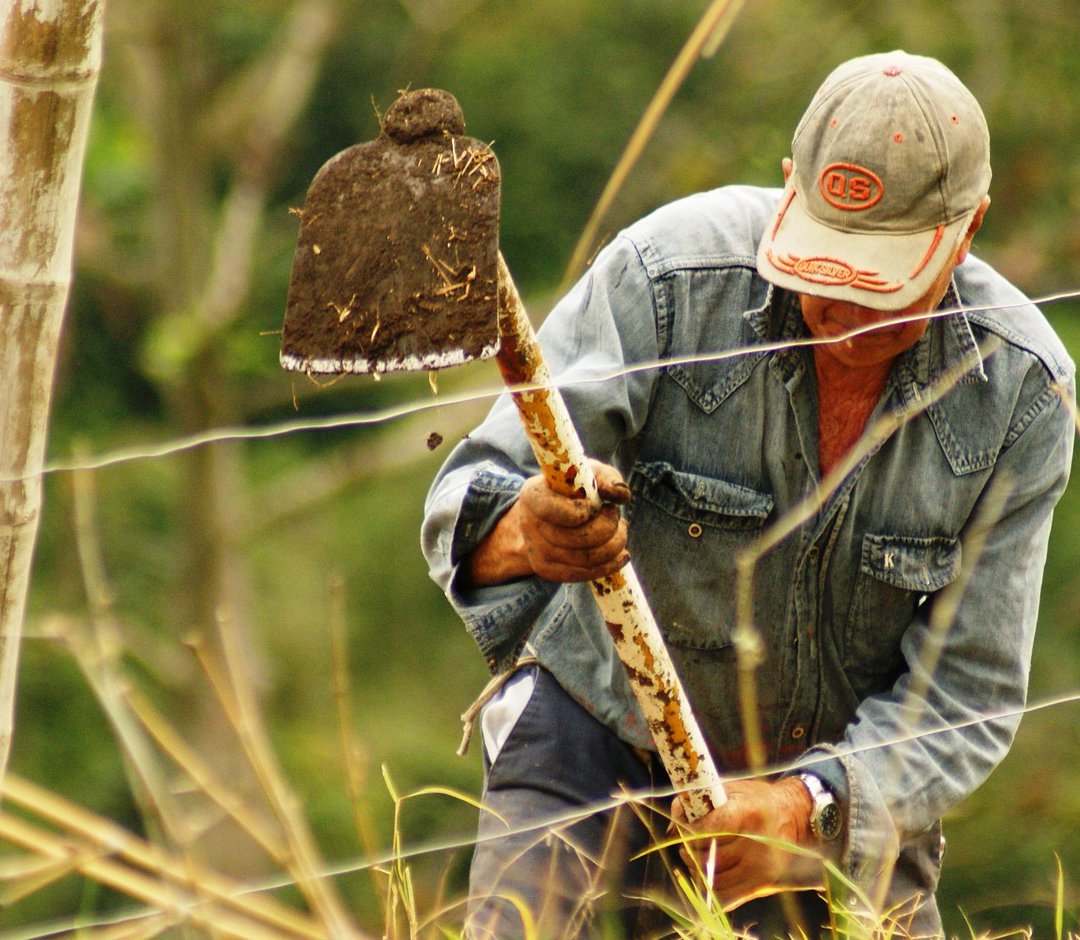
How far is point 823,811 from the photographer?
192 cm

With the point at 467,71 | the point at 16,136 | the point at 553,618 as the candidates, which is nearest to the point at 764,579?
the point at 553,618

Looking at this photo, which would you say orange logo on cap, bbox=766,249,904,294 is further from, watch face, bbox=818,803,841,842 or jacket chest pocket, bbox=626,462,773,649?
watch face, bbox=818,803,841,842

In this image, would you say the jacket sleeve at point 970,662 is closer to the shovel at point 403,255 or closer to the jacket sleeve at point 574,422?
the jacket sleeve at point 574,422

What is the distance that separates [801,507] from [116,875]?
1136 mm

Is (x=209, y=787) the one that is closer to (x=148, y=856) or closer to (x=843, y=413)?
(x=148, y=856)

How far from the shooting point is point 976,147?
71.6 inches

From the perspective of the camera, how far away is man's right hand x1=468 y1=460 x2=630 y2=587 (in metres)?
1.56

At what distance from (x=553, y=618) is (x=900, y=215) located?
0.73 metres

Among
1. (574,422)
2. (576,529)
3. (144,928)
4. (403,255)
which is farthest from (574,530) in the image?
(144,928)

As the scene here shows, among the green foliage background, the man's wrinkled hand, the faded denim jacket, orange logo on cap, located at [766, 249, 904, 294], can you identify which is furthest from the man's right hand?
the green foliage background

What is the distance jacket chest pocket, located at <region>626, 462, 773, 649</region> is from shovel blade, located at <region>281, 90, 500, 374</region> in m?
0.75

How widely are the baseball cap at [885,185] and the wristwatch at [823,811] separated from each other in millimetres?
619

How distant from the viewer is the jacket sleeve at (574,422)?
183 centimetres

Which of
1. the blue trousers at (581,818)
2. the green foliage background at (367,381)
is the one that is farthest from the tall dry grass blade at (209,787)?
the green foliage background at (367,381)
